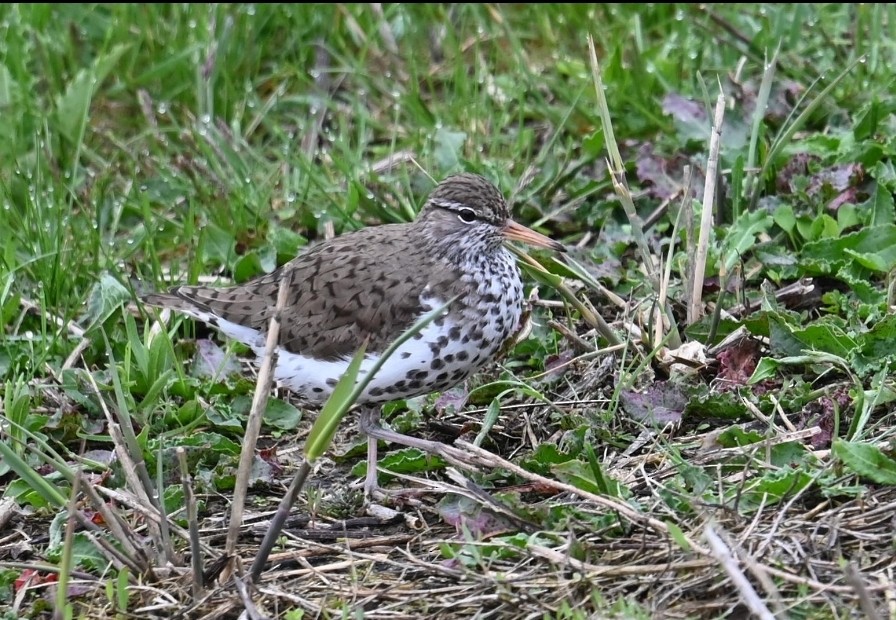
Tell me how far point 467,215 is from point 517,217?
1.31 meters

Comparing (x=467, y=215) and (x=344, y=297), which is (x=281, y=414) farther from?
(x=467, y=215)

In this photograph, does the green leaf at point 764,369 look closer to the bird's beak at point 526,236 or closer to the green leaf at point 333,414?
the bird's beak at point 526,236

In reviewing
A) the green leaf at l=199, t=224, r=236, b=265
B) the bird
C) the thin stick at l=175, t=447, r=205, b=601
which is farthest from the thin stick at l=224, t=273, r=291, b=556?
the green leaf at l=199, t=224, r=236, b=265

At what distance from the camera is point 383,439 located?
539 cm

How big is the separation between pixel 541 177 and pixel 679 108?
81cm

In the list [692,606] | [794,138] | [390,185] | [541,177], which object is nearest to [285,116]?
[390,185]

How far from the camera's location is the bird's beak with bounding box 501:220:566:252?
5557 millimetres

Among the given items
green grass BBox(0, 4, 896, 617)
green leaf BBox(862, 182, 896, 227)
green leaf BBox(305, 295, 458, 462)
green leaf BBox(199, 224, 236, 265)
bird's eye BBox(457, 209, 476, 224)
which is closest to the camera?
green leaf BBox(305, 295, 458, 462)

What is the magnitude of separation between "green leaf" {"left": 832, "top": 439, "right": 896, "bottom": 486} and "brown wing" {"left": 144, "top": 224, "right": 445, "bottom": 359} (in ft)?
5.92

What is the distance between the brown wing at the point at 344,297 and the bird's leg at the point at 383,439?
294mm

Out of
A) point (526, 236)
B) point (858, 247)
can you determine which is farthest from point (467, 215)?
Answer: point (858, 247)

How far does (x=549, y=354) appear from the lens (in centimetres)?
587

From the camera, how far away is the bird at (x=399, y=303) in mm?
5160

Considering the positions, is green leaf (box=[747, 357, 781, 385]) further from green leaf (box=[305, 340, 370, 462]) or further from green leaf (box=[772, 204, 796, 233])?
green leaf (box=[305, 340, 370, 462])
